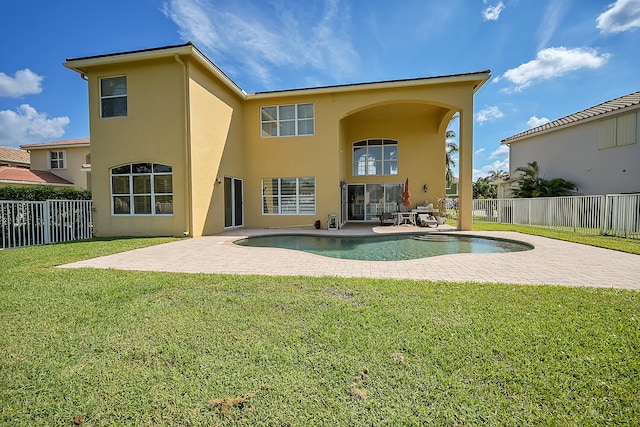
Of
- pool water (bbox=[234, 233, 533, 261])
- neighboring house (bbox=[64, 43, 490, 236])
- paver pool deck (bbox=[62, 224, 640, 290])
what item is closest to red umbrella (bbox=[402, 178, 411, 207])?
neighboring house (bbox=[64, 43, 490, 236])

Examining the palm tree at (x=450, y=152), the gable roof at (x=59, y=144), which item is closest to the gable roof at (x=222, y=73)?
the gable roof at (x=59, y=144)

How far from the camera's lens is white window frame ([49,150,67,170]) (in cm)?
2281

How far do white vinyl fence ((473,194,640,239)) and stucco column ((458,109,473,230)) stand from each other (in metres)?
4.51

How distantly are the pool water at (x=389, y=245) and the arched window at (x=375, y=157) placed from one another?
7139mm

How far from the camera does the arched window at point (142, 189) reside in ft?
36.1

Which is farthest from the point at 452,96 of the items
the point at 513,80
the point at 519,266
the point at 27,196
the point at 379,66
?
the point at 27,196

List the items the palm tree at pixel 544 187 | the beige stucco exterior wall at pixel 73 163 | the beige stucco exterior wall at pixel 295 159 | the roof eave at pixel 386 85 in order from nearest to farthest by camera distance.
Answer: the roof eave at pixel 386 85, the beige stucco exterior wall at pixel 295 159, the palm tree at pixel 544 187, the beige stucco exterior wall at pixel 73 163

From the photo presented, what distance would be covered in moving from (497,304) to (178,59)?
1223 cm

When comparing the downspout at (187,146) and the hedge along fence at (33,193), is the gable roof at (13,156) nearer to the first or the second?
the hedge along fence at (33,193)

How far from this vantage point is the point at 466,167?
12.4 m

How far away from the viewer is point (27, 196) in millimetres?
11656

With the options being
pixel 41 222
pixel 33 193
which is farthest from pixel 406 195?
pixel 33 193

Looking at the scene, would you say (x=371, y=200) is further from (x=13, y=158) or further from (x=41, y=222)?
(x=13, y=158)

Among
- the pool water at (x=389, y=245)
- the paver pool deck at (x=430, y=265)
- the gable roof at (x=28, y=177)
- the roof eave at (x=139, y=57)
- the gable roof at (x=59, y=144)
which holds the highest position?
the roof eave at (x=139, y=57)
